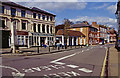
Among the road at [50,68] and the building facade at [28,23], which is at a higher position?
the building facade at [28,23]

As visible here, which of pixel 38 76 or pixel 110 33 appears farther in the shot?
pixel 110 33

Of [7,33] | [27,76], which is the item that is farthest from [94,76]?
[7,33]

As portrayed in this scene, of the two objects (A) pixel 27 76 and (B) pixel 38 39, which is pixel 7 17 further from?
(A) pixel 27 76

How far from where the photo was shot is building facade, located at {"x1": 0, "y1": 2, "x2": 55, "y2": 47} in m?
26.2

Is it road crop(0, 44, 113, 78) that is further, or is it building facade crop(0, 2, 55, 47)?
building facade crop(0, 2, 55, 47)

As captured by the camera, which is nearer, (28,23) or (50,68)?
(50,68)

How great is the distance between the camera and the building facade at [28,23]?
26.2 m

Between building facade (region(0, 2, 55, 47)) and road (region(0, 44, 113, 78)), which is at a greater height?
building facade (region(0, 2, 55, 47))

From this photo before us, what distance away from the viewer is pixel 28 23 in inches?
1206

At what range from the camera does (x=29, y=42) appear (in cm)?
3052

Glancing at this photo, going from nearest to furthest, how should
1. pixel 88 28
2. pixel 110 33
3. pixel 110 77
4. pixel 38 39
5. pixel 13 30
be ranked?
pixel 110 77, pixel 13 30, pixel 38 39, pixel 88 28, pixel 110 33

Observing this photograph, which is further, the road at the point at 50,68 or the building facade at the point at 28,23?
the building facade at the point at 28,23

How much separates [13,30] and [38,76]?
1188 cm

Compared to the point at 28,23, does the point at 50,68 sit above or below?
below
